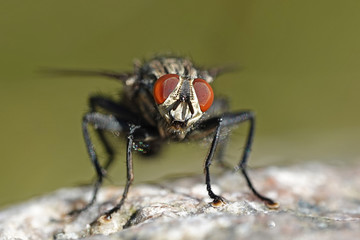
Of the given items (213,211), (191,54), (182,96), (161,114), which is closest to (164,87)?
(182,96)

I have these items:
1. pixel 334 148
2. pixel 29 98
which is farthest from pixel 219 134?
pixel 29 98

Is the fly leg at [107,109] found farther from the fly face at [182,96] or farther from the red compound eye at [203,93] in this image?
the red compound eye at [203,93]

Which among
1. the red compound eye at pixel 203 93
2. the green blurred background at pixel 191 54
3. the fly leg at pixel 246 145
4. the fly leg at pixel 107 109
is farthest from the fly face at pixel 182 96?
the green blurred background at pixel 191 54

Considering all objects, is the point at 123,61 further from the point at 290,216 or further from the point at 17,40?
the point at 290,216

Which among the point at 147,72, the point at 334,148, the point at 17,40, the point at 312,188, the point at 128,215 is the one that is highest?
the point at 17,40

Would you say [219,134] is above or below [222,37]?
below

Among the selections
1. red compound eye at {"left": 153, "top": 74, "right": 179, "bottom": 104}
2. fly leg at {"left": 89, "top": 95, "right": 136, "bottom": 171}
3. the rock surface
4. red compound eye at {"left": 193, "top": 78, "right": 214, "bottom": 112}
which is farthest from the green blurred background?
red compound eye at {"left": 153, "top": 74, "right": 179, "bottom": 104}

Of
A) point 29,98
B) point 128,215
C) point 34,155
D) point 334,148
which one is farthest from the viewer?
point 29,98
